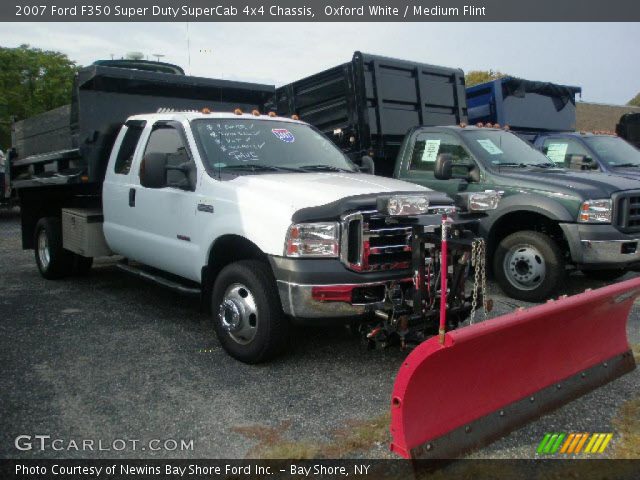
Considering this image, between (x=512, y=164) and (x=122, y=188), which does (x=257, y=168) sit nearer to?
(x=122, y=188)

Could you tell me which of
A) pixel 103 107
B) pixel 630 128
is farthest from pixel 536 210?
pixel 630 128

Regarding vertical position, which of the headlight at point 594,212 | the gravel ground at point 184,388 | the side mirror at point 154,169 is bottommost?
the gravel ground at point 184,388

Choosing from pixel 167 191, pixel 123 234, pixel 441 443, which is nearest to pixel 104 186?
pixel 123 234

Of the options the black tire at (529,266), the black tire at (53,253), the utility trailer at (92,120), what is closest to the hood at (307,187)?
the black tire at (529,266)

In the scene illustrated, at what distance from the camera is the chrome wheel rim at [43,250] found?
758cm

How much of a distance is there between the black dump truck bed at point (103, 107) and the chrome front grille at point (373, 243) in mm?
3792

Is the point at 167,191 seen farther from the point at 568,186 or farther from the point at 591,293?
the point at 568,186

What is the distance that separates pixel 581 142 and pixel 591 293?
5.93m

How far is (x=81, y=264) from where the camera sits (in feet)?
25.3

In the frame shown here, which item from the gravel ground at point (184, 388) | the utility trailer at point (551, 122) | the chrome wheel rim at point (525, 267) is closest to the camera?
the gravel ground at point (184, 388)

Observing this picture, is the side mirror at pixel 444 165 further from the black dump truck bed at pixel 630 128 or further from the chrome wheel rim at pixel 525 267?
the black dump truck bed at pixel 630 128

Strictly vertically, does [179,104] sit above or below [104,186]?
Answer: above

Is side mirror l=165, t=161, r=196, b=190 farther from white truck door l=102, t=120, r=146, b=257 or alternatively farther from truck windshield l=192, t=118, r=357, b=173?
white truck door l=102, t=120, r=146, b=257

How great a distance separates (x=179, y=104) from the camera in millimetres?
7328
